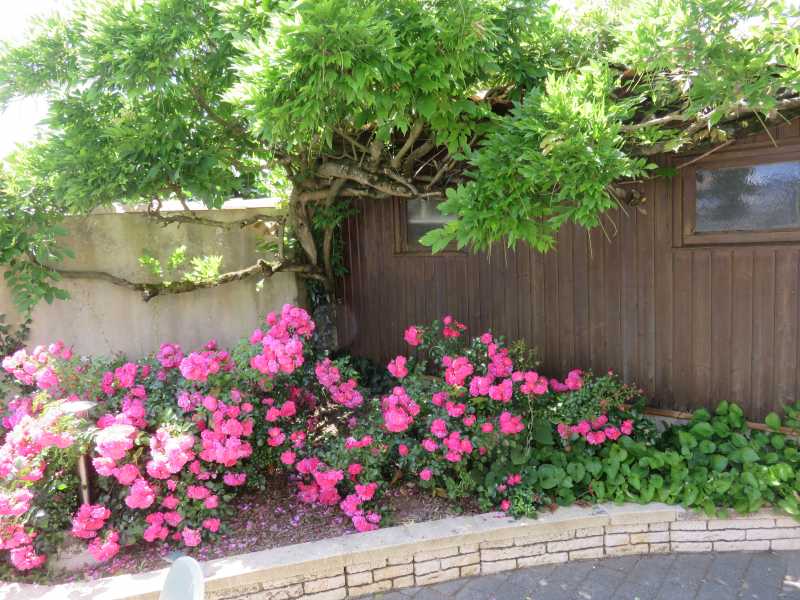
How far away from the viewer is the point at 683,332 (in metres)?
3.51

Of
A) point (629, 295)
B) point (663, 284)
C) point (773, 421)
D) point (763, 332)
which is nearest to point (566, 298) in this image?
point (629, 295)

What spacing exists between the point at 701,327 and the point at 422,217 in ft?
7.43

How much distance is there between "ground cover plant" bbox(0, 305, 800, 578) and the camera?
9.67 ft

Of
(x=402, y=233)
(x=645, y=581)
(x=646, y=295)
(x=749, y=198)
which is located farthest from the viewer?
(x=402, y=233)

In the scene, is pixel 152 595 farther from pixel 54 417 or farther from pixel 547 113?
pixel 547 113

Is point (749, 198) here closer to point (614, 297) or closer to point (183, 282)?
point (614, 297)

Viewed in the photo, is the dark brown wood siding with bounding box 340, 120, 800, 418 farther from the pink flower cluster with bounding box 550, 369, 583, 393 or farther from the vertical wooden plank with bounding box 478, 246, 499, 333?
the pink flower cluster with bounding box 550, 369, 583, 393

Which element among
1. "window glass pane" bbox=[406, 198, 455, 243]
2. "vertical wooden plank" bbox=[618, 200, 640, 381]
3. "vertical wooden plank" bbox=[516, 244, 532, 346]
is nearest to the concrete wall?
"window glass pane" bbox=[406, 198, 455, 243]

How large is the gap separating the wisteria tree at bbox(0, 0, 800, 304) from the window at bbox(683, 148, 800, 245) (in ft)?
0.68

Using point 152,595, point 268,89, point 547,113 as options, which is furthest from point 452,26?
point 152,595

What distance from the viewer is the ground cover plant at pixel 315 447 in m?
2.95

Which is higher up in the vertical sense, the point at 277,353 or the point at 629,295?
the point at 629,295

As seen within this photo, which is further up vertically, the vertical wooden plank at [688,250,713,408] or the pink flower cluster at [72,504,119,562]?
the vertical wooden plank at [688,250,713,408]

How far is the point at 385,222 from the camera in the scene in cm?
495
